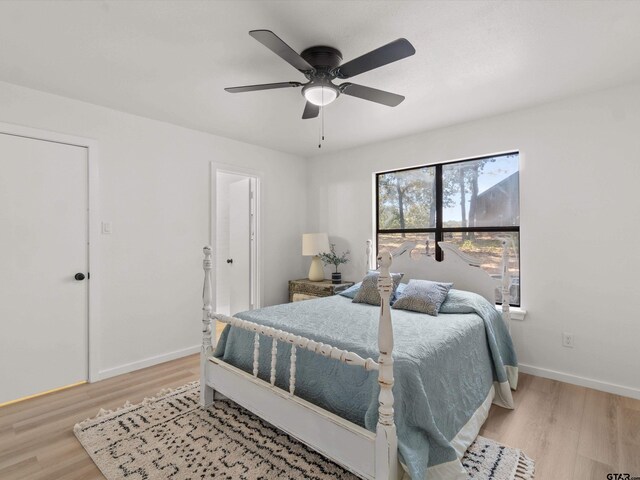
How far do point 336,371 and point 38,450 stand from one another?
1.90 m

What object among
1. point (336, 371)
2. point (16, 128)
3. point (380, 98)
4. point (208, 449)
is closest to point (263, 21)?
point (380, 98)

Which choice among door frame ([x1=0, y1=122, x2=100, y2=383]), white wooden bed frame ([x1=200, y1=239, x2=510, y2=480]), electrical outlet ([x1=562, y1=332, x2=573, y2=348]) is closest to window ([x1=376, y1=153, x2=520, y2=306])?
electrical outlet ([x1=562, y1=332, x2=573, y2=348])

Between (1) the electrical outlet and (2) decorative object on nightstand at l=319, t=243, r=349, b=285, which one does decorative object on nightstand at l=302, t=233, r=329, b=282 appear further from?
(1) the electrical outlet

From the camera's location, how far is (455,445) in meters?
1.83

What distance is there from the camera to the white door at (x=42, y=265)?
261 centimetres

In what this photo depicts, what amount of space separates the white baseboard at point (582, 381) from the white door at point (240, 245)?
3.24 meters

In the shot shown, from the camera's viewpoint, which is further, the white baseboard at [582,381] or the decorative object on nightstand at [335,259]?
the decorative object on nightstand at [335,259]

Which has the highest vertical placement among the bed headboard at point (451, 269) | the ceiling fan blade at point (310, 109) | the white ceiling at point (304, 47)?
the white ceiling at point (304, 47)

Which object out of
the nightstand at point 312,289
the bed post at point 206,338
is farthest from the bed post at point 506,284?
the bed post at point 206,338

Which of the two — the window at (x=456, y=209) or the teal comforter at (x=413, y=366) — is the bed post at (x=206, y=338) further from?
the window at (x=456, y=209)

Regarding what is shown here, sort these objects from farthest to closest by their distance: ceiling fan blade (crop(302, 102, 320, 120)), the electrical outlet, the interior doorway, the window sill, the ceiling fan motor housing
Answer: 1. the interior doorway
2. the window sill
3. the electrical outlet
4. ceiling fan blade (crop(302, 102, 320, 120))
5. the ceiling fan motor housing

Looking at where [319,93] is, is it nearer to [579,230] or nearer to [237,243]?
[579,230]

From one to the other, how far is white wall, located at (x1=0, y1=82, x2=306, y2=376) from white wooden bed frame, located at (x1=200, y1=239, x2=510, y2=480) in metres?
1.20

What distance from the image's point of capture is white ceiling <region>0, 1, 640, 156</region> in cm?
179
